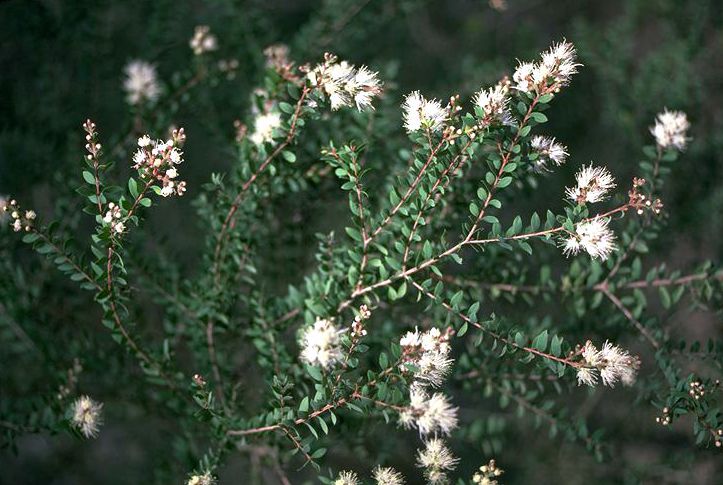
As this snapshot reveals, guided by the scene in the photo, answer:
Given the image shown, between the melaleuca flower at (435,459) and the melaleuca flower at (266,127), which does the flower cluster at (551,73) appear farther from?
the melaleuca flower at (435,459)

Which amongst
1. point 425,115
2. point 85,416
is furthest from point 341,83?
point 85,416

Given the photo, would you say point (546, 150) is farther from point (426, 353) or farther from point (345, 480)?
point (345, 480)

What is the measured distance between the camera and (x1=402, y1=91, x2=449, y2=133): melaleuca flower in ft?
3.43

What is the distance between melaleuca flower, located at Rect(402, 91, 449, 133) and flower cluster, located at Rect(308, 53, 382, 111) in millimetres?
85

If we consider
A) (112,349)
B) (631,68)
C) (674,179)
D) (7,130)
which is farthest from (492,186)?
(631,68)

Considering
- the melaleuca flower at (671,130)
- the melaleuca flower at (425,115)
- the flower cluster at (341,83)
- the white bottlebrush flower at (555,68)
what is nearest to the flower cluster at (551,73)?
the white bottlebrush flower at (555,68)

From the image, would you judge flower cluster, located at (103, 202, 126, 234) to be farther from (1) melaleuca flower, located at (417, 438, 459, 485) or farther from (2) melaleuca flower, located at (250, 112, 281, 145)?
(1) melaleuca flower, located at (417, 438, 459, 485)

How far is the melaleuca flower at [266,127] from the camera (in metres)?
1.19

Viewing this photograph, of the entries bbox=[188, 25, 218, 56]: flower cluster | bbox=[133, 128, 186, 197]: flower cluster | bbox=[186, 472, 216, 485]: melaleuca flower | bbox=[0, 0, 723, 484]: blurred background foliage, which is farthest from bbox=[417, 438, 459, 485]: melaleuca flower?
bbox=[188, 25, 218, 56]: flower cluster

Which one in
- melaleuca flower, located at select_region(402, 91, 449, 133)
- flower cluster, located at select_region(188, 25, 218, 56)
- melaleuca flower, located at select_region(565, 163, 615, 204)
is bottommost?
melaleuca flower, located at select_region(565, 163, 615, 204)

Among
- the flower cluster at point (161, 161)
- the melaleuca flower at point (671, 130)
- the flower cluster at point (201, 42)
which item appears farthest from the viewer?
the flower cluster at point (201, 42)

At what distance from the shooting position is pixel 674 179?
1970 mm

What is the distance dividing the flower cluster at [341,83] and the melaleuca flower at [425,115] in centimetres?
8

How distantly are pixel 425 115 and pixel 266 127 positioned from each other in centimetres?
32
